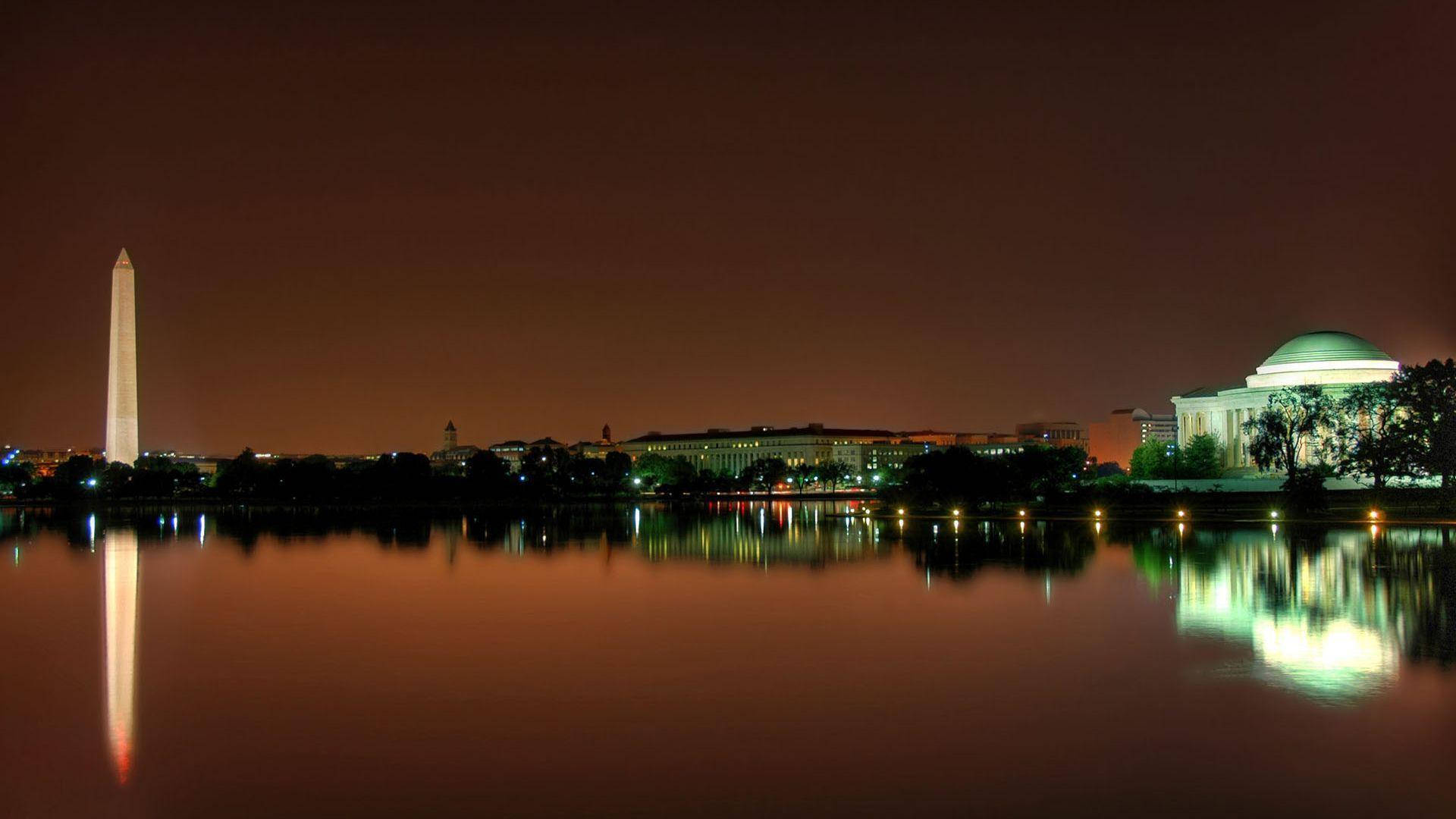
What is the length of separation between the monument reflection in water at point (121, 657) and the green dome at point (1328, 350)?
7334 cm

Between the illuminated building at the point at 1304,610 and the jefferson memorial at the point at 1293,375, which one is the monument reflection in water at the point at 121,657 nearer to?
the illuminated building at the point at 1304,610

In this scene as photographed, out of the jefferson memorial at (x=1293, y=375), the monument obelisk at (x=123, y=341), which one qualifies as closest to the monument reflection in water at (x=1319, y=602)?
the jefferson memorial at (x=1293, y=375)

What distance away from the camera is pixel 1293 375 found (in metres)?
84.2

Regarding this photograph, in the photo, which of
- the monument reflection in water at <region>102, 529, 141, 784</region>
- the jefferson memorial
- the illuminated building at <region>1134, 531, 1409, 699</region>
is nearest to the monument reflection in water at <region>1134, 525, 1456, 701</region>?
the illuminated building at <region>1134, 531, 1409, 699</region>

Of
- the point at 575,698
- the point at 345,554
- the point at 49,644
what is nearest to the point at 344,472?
the point at 345,554

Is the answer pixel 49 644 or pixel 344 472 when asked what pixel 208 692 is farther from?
pixel 344 472

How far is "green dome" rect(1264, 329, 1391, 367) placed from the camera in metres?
83.4

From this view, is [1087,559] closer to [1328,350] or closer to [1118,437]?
[1328,350]

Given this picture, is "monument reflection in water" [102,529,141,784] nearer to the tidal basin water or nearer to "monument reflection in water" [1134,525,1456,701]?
the tidal basin water

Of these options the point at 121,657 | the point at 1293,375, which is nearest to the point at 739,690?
the point at 121,657

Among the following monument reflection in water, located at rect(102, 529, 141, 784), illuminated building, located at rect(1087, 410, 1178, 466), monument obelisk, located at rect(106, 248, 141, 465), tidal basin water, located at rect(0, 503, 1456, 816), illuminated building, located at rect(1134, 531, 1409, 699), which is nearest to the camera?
tidal basin water, located at rect(0, 503, 1456, 816)

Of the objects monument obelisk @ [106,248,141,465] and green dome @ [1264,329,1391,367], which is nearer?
green dome @ [1264,329,1391,367]

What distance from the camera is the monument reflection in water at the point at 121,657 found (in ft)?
46.2

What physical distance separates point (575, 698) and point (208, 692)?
501 centimetres
